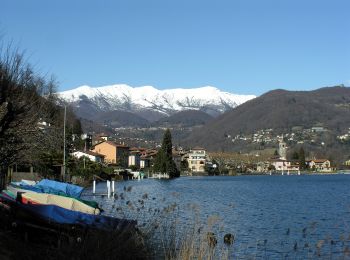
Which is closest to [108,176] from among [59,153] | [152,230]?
[59,153]

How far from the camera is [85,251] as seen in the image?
42.7 feet

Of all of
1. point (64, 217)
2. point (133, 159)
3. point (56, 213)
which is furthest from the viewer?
point (133, 159)

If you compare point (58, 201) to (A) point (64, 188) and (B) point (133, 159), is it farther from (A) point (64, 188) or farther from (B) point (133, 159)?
(B) point (133, 159)

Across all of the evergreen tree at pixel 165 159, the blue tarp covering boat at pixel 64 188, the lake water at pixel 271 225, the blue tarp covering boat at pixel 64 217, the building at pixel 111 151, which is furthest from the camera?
the building at pixel 111 151

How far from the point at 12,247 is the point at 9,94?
12.7 feet

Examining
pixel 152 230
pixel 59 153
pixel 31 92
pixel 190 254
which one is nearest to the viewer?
pixel 190 254

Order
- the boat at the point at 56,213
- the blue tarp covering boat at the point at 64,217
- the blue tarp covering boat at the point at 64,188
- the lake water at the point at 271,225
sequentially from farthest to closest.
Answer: the blue tarp covering boat at the point at 64,188
the lake water at the point at 271,225
the boat at the point at 56,213
the blue tarp covering boat at the point at 64,217

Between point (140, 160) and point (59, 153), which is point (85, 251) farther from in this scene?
point (140, 160)

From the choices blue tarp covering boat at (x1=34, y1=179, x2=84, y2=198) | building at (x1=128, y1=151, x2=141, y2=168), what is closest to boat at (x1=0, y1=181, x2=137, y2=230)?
blue tarp covering boat at (x1=34, y1=179, x2=84, y2=198)

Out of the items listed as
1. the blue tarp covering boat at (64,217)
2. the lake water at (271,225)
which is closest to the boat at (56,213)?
the blue tarp covering boat at (64,217)

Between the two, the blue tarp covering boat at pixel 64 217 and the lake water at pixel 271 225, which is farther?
the lake water at pixel 271 225

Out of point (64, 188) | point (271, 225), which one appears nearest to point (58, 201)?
point (64, 188)

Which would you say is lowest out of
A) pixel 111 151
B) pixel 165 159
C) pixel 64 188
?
pixel 64 188

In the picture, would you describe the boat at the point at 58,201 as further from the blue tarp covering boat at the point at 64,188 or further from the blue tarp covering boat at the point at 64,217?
the blue tarp covering boat at the point at 64,188
